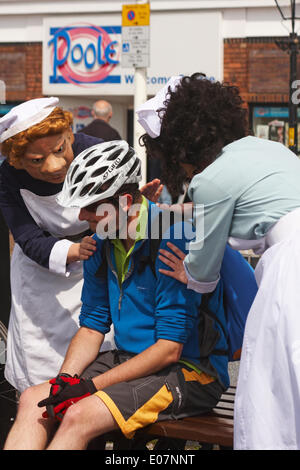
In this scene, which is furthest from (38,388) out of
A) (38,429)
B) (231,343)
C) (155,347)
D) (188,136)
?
(188,136)

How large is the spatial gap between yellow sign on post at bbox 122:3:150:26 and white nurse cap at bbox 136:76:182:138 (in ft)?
21.5

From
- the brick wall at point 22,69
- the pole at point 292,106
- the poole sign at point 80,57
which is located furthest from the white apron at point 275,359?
the brick wall at point 22,69

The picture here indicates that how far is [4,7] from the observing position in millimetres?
15406

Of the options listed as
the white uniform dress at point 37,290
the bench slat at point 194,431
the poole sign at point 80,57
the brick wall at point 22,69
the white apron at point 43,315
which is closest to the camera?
the bench slat at point 194,431

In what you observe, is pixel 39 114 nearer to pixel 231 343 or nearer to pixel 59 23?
pixel 231 343

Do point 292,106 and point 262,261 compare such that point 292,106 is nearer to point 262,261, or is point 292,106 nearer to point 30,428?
point 262,261

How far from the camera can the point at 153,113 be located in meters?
2.89

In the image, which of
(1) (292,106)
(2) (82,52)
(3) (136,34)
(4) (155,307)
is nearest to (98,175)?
(4) (155,307)

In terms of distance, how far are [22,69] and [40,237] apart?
12.9 m

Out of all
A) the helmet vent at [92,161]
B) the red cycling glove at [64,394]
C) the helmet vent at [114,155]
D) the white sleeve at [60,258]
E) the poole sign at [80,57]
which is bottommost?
the red cycling glove at [64,394]

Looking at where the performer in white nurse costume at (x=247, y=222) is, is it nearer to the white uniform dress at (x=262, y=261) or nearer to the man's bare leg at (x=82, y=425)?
the white uniform dress at (x=262, y=261)

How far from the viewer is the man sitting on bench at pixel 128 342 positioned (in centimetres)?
267

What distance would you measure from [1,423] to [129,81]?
11.8 meters

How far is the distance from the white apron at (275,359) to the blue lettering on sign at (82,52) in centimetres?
1320
